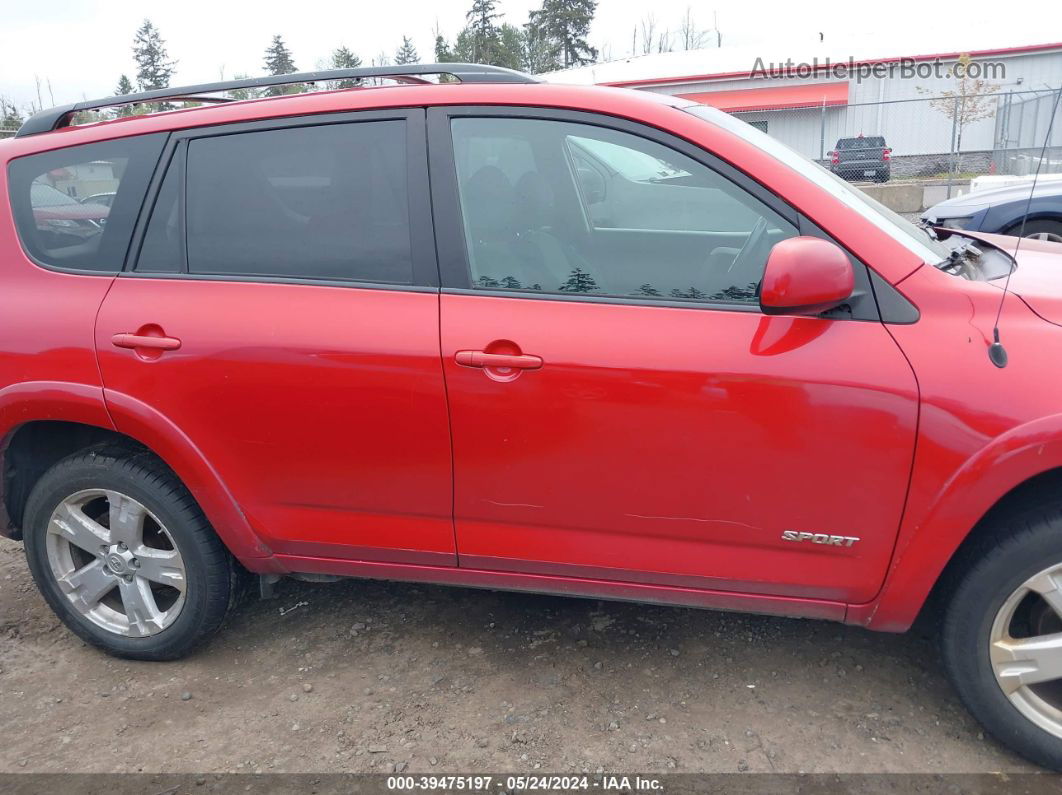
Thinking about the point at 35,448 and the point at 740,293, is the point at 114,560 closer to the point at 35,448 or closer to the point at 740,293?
the point at 35,448

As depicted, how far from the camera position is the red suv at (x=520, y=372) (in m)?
2.22

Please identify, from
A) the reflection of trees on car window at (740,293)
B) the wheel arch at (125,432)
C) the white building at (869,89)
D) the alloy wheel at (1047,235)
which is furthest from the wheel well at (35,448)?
the white building at (869,89)

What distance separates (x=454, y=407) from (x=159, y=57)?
6498 centimetres

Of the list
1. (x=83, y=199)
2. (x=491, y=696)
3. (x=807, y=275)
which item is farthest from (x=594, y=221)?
(x=83, y=199)

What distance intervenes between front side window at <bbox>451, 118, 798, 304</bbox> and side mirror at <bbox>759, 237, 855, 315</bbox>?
0.19 metres

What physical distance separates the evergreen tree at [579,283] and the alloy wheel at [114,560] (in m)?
1.61

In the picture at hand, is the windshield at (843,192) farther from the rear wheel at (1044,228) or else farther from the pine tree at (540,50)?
the pine tree at (540,50)

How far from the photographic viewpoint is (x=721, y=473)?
2.32 metres

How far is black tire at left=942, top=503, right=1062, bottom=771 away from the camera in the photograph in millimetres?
2197

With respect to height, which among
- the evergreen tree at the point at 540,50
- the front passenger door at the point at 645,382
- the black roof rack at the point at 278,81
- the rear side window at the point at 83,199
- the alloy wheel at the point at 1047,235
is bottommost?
the alloy wheel at the point at 1047,235

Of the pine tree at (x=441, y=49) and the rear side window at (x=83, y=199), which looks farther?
the pine tree at (x=441, y=49)

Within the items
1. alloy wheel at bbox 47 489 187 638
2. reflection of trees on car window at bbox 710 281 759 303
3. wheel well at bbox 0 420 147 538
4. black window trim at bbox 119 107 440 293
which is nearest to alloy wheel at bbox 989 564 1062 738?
reflection of trees on car window at bbox 710 281 759 303

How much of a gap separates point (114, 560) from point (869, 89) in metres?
28.7

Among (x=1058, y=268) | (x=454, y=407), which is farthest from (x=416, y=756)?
(x=1058, y=268)
